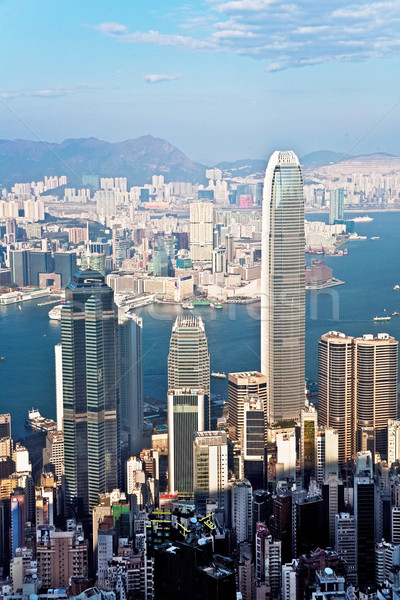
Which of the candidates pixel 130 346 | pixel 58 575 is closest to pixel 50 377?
pixel 130 346

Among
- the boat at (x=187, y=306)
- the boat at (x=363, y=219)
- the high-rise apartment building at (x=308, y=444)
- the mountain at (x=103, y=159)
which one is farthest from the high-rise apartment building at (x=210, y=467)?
the boat at (x=363, y=219)

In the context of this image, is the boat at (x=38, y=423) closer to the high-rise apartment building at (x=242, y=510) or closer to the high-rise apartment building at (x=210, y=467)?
the high-rise apartment building at (x=210, y=467)

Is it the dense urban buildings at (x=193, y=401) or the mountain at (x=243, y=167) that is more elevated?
the mountain at (x=243, y=167)

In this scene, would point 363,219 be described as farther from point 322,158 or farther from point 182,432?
point 182,432

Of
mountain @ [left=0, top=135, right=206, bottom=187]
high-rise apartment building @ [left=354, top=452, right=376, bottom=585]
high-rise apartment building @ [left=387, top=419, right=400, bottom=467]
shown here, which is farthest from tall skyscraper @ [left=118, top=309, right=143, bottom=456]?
high-rise apartment building @ [left=387, top=419, right=400, bottom=467]

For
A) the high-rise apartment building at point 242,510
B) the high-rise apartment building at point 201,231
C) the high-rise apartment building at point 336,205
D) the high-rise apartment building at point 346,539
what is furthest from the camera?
the high-rise apartment building at point 336,205

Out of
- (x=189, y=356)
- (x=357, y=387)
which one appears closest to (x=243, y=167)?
(x=189, y=356)
